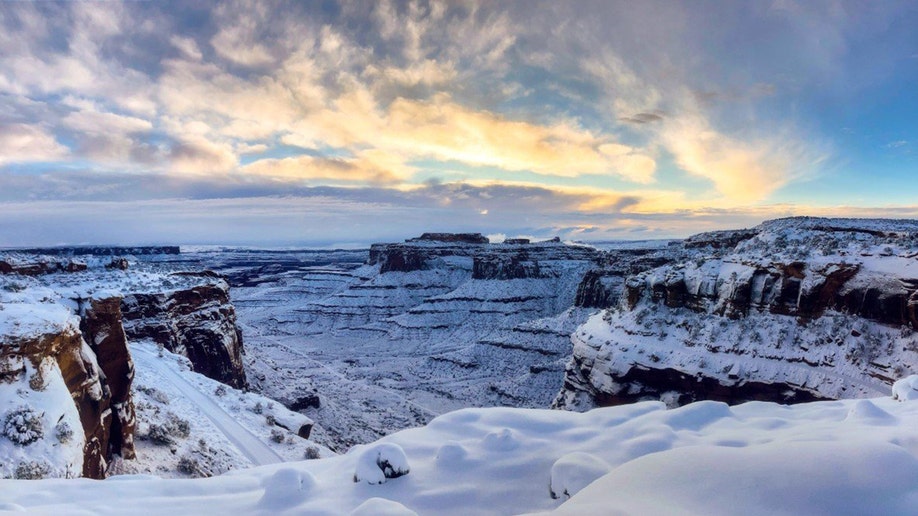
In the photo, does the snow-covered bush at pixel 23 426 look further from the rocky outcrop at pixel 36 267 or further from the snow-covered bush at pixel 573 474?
the rocky outcrop at pixel 36 267

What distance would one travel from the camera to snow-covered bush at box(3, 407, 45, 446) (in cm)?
897

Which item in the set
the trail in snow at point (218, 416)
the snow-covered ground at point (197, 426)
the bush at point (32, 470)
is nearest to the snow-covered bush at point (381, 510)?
the bush at point (32, 470)

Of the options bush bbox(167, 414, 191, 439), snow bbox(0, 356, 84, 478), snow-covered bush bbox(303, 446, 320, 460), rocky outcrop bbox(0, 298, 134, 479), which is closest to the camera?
snow bbox(0, 356, 84, 478)

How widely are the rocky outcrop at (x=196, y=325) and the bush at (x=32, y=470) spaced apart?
24723 mm

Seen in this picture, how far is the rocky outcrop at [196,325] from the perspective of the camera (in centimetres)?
3048

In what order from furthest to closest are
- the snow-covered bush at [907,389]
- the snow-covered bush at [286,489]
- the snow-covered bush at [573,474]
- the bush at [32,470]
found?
the bush at [32,470] → the snow-covered bush at [907,389] → the snow-covered bush at [286,489] → the snow-covered bush at [573,474]

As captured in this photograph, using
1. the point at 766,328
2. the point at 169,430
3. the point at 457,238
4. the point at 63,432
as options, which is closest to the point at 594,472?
the point at 63,432

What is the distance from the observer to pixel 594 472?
5.33 meters

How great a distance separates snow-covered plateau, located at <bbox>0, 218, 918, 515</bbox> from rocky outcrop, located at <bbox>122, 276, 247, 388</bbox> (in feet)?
0.50

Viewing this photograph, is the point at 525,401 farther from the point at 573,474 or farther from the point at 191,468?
the point at 573,474

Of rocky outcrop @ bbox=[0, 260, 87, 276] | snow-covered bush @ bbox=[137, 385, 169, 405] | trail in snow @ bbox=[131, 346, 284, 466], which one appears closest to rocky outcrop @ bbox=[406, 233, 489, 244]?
rocky outcrop @ bbox=[0, 260, 87, 276]

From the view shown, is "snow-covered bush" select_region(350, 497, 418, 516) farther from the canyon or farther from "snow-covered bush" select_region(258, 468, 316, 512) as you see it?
the canyon

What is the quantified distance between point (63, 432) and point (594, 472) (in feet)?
36.8

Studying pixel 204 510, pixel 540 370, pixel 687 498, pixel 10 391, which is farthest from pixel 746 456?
pixel 540 370
